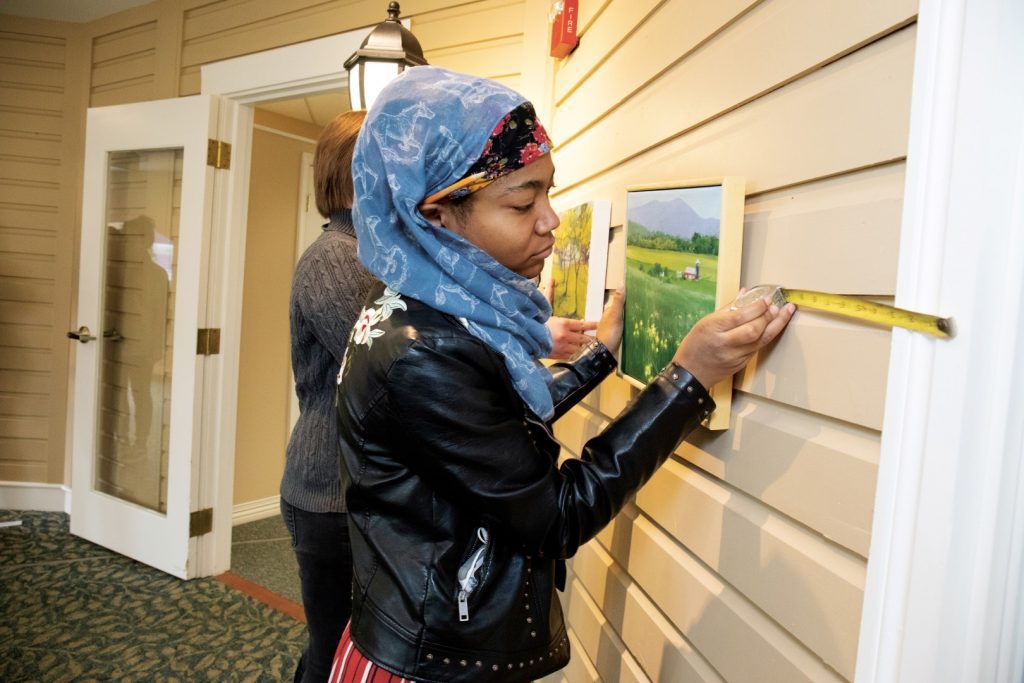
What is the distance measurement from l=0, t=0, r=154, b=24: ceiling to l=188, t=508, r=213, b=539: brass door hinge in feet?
9.72

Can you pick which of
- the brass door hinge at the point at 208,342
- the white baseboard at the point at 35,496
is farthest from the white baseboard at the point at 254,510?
the brass door hinge at the point at 208,342

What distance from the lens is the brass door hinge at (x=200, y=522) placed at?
12.7 feet

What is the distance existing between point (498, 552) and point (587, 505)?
16 cm

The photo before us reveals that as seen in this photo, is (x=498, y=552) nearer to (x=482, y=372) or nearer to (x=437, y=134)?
(x=482, y=372)

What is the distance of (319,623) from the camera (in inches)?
75.7

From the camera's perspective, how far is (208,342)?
3.85 meters

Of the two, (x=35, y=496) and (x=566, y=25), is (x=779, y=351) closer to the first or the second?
(x=566, y=25)

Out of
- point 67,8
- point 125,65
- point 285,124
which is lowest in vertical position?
point 285,124

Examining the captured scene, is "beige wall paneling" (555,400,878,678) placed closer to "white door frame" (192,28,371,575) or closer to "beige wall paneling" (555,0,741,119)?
"beige wall paneling" (555,0,741,119)

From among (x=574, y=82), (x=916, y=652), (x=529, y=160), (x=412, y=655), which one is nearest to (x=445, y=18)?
(x=574, y=82)

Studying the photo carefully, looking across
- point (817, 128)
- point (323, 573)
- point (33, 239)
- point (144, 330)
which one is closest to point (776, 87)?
point (817, 128)

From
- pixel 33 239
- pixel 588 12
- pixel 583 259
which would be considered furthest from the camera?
pixel 33 239

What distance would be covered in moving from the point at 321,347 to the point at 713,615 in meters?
1.13

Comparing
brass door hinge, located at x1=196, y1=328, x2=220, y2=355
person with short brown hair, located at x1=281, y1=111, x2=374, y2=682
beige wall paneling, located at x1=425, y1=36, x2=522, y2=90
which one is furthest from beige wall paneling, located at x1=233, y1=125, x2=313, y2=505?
person with short brown hair, located at x1=281, y1=111, x2=374, y2=682
